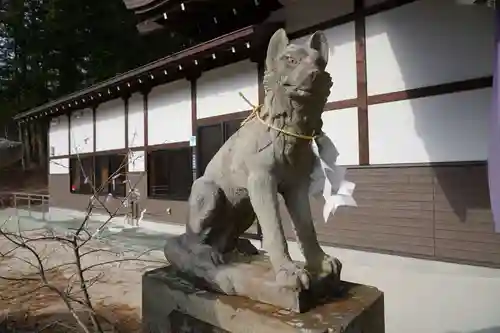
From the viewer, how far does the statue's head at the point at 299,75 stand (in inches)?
64.1

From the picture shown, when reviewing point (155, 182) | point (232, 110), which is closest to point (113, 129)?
point (155, 182)

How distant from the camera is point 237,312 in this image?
175 cm

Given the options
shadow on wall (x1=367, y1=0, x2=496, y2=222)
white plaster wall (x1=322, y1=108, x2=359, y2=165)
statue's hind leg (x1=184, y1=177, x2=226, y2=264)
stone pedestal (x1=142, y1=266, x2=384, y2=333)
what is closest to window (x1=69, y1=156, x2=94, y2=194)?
white plaster wall (x1=322, y1=108, x2=359, y2=165)

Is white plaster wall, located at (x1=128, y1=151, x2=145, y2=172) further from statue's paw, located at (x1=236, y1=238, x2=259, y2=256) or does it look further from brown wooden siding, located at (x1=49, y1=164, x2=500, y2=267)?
statue's paw, located at (x1=236, y1=238, x2=259, y2=256)

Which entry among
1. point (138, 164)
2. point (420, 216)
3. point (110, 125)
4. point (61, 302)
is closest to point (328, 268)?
point (61, 302)

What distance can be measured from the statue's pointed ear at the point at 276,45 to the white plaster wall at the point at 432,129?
3595 mm

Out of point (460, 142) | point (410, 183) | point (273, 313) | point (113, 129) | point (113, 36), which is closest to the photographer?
point (273, 313)

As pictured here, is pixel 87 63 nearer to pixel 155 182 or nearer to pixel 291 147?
pixel 155 182

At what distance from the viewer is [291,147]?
1.79 meters

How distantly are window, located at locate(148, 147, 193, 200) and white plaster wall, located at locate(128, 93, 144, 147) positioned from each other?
2.07 ft

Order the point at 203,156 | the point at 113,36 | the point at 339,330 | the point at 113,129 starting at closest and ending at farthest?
the point at 339,330 → the point at 203,156 → the point at 113,129 → the point at 113,36

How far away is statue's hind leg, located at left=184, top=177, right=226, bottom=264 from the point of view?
2.07m

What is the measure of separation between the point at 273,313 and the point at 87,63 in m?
18.1

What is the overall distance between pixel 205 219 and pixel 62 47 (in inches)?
696
